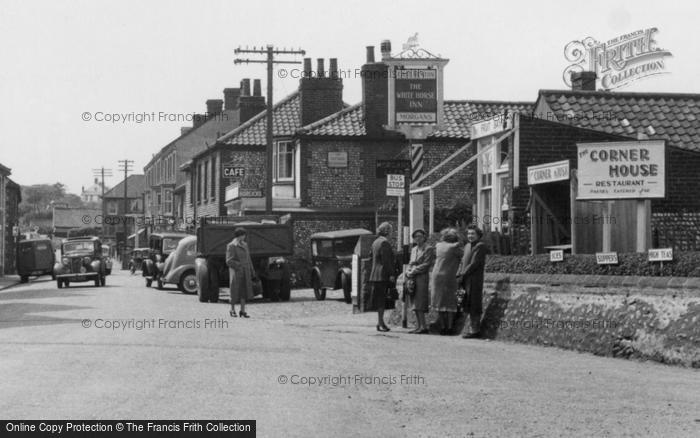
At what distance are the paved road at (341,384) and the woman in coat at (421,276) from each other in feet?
1.86

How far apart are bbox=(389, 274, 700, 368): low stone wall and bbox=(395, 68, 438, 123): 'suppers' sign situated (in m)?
16.7

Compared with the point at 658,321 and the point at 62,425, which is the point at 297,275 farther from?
the point at 62,425

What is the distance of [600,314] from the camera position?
13.3 meters

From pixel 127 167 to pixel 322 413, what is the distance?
90314 millimetres

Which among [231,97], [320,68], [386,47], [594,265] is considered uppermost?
[231,97]

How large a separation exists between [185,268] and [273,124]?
16086 mm

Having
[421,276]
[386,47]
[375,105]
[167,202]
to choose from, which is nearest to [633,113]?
[421,276]

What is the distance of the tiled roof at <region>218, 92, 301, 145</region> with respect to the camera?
156ft

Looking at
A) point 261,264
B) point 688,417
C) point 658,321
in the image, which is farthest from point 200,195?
point 688,417

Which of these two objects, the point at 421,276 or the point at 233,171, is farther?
the point at 233,171

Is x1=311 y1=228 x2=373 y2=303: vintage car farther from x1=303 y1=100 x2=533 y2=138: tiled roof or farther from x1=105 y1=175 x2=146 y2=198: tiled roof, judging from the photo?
x1=105 y1=175 x2=146 y2=198: tiled roof

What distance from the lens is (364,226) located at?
1604 inches

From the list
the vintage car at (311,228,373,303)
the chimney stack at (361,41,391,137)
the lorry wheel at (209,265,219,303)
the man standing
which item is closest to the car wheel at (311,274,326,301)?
the vintage car at (311,228,373,303)

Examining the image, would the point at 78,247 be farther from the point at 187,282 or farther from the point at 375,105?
the point at 375,105
